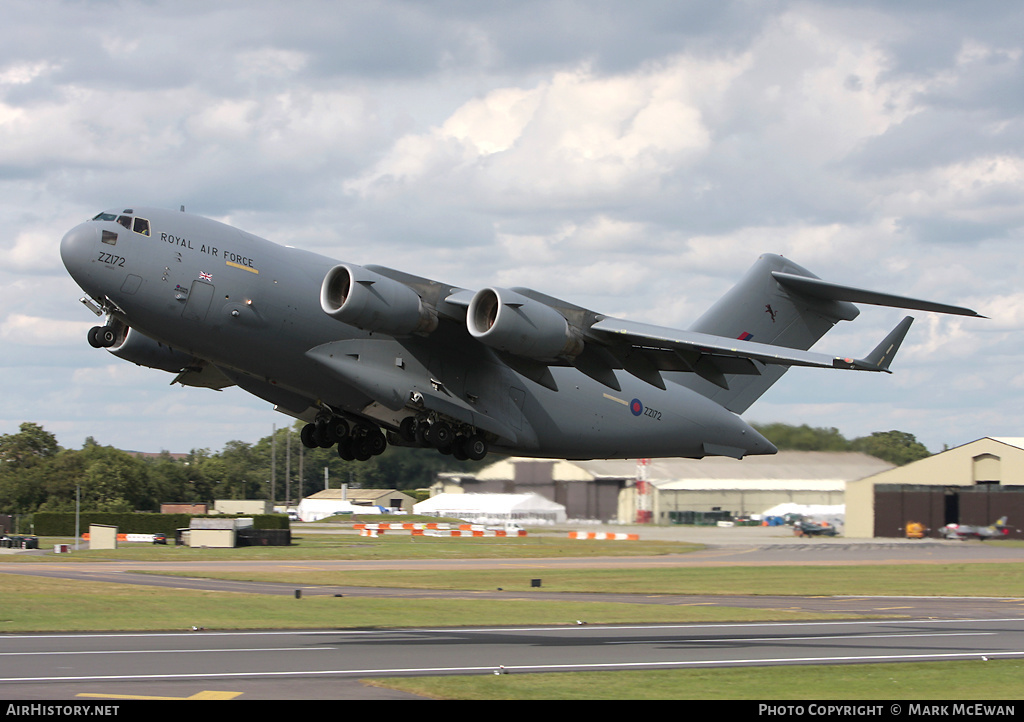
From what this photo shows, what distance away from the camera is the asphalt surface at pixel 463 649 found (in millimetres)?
14898

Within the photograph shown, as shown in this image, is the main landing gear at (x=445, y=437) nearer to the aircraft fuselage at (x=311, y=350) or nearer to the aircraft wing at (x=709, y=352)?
the aircraft fuselage at (x=311, y=350)

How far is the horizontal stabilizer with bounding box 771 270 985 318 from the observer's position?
691 inches

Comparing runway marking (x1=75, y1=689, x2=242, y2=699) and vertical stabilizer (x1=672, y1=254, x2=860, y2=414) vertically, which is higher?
vertical stabilizer (x1=672, y1=254, x2=860, y2=414)

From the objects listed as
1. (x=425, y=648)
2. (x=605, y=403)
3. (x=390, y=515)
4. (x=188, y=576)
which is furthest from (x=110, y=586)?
(x=390, y=515)

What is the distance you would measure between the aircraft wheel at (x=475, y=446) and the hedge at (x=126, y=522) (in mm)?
42061

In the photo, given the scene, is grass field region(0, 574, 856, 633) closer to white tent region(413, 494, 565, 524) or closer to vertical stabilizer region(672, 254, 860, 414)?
vertical stabilizer region(672, 254, 860, 414)

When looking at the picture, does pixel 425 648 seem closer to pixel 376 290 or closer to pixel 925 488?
pixel 376 290

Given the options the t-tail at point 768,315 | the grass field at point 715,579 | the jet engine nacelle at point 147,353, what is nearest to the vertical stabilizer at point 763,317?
the t-tail at point 768,315

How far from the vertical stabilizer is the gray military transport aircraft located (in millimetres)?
1311

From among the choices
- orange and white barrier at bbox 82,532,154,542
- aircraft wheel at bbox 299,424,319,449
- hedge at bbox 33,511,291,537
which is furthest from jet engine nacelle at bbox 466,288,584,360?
hedge at bbox 33,511,291,537

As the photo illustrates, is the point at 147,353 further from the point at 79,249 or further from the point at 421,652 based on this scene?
the point at 421,652

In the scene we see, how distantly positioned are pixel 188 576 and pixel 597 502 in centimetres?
3184

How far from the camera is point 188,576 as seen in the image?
120 ft
